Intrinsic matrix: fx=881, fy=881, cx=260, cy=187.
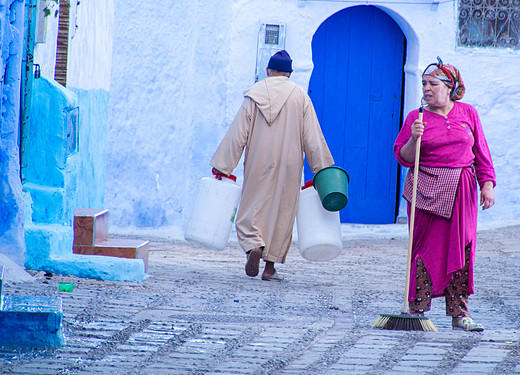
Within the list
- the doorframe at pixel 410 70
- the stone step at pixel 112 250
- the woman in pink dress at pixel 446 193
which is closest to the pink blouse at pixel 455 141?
the woman in pink dress at pixel 446 193

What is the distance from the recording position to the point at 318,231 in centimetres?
588

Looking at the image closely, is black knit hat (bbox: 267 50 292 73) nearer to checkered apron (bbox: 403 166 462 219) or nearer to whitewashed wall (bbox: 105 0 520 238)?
checkered apron (bbox: 403 166 462 219)

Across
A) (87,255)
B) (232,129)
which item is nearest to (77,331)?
(87,255)

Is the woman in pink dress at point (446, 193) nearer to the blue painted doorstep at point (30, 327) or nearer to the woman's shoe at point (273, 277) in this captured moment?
the woman's shoe at point (273, 277)

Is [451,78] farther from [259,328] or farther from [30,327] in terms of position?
[30,327]

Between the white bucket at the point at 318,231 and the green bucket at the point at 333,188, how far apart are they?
13cm

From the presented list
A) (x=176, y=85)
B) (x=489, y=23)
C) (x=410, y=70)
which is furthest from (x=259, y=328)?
(x=489, y=23)

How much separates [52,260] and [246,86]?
4566 millimetres

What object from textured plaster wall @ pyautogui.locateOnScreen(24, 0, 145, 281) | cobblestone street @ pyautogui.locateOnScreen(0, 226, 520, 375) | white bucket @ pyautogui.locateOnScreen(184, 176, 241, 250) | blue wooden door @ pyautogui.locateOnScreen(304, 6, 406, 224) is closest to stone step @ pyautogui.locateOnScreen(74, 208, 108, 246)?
textured plaster wall @ pyautogui.locateOnScreen(24, 0, 145, 281)

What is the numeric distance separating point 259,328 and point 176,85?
5964 mm

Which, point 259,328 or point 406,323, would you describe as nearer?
point 259,328

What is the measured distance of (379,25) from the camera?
34.0 ft

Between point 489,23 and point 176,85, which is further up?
point 489,23

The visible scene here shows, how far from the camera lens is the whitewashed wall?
31.9ft
